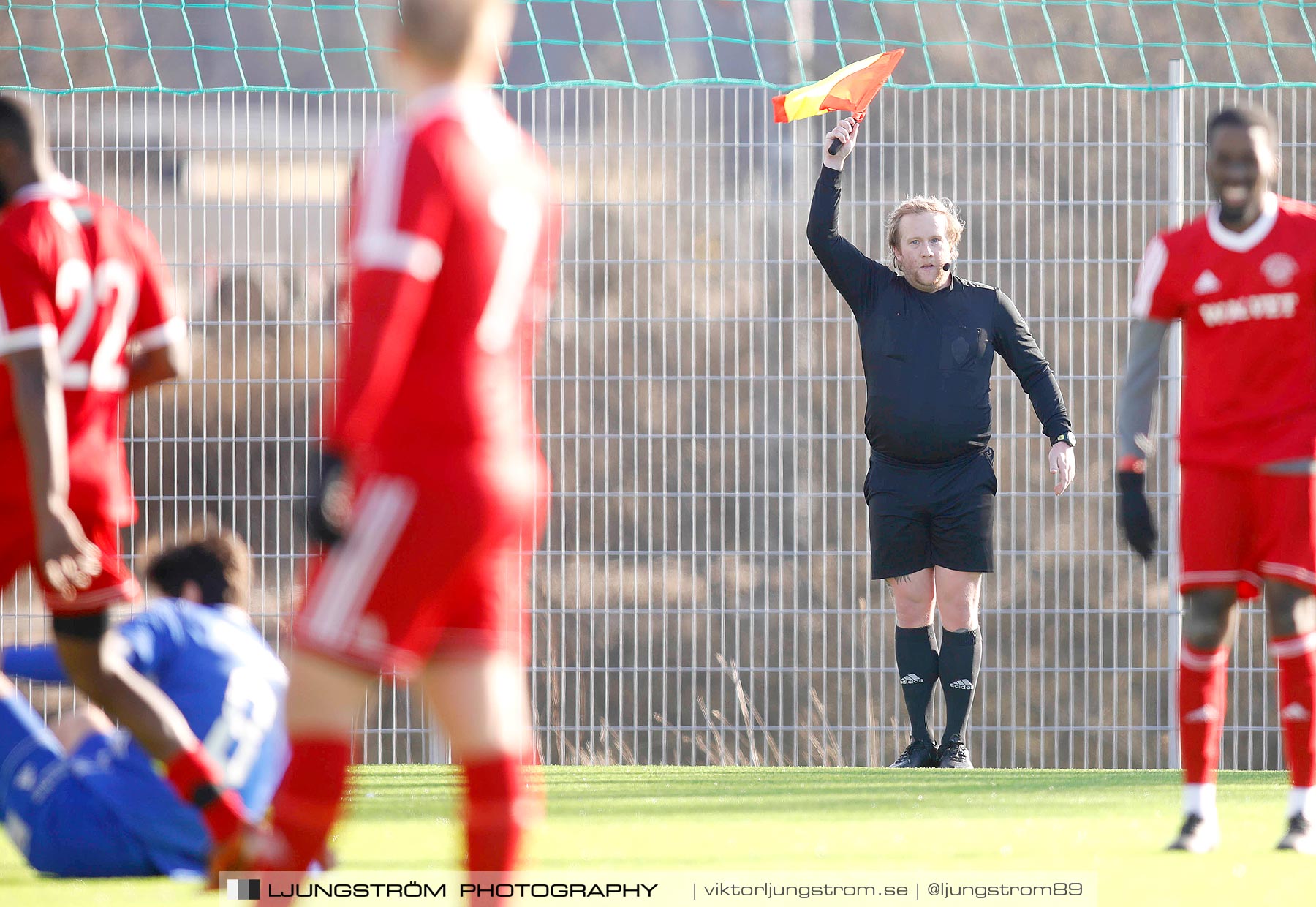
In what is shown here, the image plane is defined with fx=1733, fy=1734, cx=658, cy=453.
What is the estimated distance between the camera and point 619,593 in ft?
24.3

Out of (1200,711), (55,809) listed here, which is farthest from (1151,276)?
(55,809)

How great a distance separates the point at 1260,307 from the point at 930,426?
2.20m

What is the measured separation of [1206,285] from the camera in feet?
13.1

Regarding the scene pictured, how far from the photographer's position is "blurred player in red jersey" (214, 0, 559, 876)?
2.40 m

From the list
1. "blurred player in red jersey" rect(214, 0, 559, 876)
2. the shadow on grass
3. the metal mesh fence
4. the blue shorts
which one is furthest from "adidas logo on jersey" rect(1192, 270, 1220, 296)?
the metal mesh fence

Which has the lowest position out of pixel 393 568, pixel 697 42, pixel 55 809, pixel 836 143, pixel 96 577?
pixel 55 809

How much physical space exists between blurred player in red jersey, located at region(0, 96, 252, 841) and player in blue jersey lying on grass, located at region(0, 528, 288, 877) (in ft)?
0.40

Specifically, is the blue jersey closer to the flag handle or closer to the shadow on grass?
the shadow on grass

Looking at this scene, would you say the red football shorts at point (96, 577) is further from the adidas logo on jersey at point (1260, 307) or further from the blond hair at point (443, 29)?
the adidas logo on jersey at point (1260, 307)

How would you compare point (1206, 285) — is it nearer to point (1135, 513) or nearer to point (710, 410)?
point (1135, 513)

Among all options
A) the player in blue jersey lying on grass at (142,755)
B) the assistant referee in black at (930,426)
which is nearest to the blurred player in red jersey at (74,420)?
the player in blue jersey lying on grass at (142,755)

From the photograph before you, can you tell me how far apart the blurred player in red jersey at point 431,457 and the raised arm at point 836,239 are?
11.5 feet

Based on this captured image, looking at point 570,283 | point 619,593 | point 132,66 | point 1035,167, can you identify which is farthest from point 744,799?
point 132,66

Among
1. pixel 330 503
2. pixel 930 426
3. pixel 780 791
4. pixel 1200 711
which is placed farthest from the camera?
pixel 930 426
